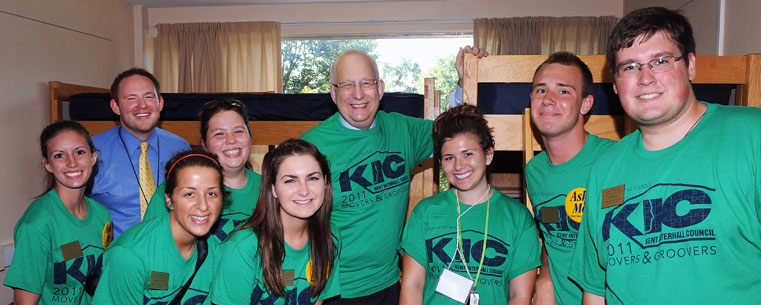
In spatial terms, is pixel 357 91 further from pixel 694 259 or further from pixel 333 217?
pixel 694 259

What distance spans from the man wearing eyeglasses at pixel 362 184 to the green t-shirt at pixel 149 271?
59 cm

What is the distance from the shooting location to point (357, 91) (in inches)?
83.4

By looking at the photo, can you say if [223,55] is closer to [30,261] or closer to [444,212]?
[30,261]

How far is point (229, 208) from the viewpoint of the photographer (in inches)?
83.1

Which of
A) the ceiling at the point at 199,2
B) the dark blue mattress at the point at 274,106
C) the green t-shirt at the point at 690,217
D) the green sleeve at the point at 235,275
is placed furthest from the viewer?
the ceiling at the point at 199,2

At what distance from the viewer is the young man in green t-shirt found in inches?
72.3

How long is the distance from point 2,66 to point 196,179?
3.56m

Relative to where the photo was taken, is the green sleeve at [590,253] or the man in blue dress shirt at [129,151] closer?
the green sleeve at [590,253]

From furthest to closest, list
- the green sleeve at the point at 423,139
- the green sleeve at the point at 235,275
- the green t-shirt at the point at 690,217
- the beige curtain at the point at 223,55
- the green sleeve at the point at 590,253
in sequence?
1. the beige curtain at the point at 223,55
2. the green sleeve at the point at 423,139
3. the green sleeve at the point at 235,275
4. the green sleeve at the point at 590,253
5. the green t-shirt at the point at 690,217

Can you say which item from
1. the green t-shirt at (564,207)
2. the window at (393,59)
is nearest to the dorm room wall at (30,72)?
the window at (393,59)

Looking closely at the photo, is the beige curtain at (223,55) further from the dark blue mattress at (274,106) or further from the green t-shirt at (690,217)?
the green t-shirt at (690,217)

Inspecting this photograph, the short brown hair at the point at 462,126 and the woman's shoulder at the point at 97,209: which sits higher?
the short brown hair at the point at 462,126

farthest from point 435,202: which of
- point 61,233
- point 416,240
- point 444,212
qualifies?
point 61,233

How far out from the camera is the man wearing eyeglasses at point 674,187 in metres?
1.17
